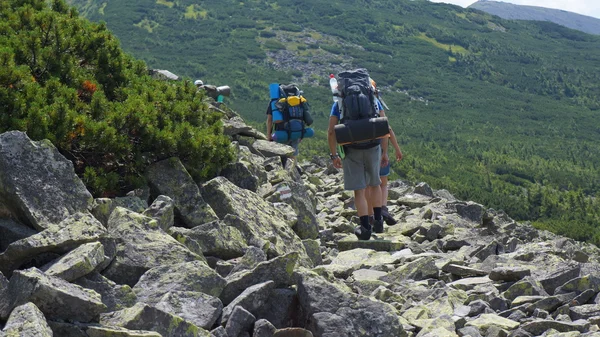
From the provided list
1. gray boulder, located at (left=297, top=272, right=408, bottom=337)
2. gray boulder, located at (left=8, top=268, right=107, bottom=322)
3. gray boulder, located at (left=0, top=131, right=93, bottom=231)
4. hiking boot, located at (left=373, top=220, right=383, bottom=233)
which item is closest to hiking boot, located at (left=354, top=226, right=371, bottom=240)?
hiking boot, located at (left=373, top=220, right=383, bottom=233)

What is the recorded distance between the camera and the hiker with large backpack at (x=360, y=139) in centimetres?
862

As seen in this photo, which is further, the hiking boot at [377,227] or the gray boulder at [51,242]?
the hiking boot at [377,227]

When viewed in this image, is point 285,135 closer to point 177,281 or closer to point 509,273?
point 509,273

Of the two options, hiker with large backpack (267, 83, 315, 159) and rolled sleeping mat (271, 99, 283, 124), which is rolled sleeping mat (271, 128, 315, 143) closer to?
hiker with large backpack (267, 83, 315, 159)

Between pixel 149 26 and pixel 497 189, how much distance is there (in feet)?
402

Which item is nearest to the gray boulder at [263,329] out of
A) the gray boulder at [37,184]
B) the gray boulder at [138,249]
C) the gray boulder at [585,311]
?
the gray boulder at [138,249]

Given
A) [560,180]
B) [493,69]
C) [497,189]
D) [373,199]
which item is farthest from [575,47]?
[373,199]

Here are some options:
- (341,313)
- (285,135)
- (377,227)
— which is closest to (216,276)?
(341,313)

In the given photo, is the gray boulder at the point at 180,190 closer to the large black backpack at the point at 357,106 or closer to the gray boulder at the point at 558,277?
the large black backpack at the point at 357,106

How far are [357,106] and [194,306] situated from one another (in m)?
4.40

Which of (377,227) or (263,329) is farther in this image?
(377,227)

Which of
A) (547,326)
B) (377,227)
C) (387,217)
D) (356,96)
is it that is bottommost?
(387,217)

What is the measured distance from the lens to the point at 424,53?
169250 mm

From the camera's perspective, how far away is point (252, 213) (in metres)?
7.74
